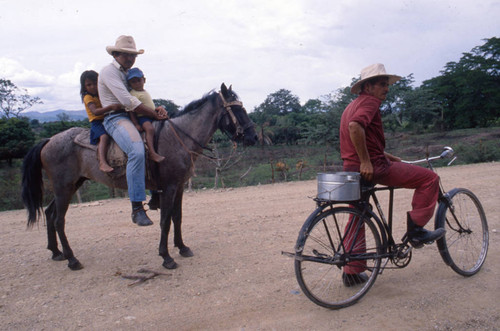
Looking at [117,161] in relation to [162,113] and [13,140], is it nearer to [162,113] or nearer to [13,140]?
[162,113]

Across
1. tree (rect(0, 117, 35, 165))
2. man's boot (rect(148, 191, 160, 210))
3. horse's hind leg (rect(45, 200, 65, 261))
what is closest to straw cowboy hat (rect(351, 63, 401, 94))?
man's boot (rect(148, 191, 160, 210))

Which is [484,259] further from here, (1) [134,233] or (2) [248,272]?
(1) [134,233]

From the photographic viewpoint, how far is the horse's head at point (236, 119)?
4.60 m

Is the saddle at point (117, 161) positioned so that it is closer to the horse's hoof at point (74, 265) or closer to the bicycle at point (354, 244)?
the horse's hoof at point (74, 265)

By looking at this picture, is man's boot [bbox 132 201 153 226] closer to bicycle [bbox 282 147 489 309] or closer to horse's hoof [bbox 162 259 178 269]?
horse's hoof [bbox 162 259 178 269]

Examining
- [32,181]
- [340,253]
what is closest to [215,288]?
[340,253]

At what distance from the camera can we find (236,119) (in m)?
4.60

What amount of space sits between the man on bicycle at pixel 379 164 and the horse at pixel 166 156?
1.69 meters

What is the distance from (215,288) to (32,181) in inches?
125

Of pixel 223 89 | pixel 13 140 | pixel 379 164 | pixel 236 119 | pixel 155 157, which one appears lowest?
pixel 379 164

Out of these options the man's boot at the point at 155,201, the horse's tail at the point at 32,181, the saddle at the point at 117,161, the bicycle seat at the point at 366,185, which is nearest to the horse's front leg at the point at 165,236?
the man's boot at the point at 155,201

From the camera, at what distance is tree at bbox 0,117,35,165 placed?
24453mm

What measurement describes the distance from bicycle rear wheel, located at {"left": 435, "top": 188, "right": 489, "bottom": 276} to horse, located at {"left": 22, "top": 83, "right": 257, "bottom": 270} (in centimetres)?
244

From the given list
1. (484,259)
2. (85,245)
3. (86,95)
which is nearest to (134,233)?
(85,245)
